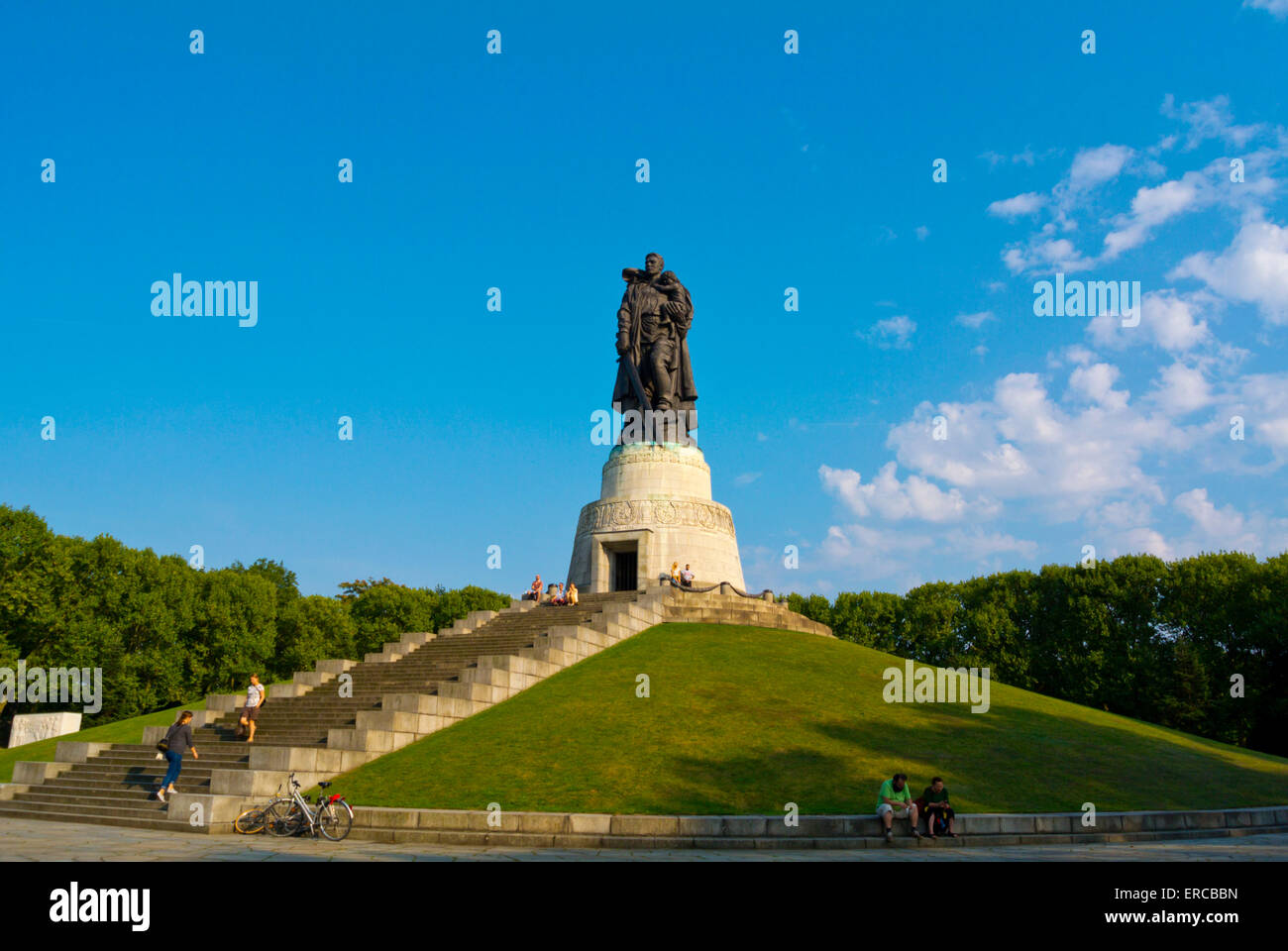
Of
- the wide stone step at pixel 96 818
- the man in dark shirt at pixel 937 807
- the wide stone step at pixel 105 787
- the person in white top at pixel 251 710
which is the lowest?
the wide stone step at pixel 96 818

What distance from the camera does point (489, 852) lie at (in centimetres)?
1518

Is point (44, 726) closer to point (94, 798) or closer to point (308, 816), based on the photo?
point (94, 798)

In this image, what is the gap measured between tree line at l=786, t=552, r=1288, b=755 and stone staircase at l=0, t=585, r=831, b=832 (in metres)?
22.8

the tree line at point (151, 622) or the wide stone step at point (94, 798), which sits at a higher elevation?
the tree line at point (151, 622)

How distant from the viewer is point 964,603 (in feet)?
185

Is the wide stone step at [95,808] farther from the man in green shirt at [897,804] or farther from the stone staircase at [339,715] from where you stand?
the man in green shirt at [897,804]

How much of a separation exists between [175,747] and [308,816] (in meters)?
5.88

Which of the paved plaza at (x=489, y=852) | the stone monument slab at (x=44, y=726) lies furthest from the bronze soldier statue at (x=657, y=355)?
the paved plaza at (x=489, y=852)

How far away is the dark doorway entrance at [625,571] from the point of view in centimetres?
3919

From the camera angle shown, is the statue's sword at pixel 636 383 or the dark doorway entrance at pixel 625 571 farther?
the statue's sword at pixel 636 383

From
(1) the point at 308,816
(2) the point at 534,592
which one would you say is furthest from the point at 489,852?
(2) the point at 534,592

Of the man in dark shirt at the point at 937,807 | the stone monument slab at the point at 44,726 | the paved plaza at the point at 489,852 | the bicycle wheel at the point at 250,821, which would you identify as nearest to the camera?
the paved plaza at the point at 489,852

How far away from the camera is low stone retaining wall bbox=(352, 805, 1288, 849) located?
1608cm

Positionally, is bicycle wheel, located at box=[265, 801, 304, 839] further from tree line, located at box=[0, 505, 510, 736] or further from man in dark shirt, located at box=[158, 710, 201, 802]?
tree line, located at box=[0, 505, 510, 736]
